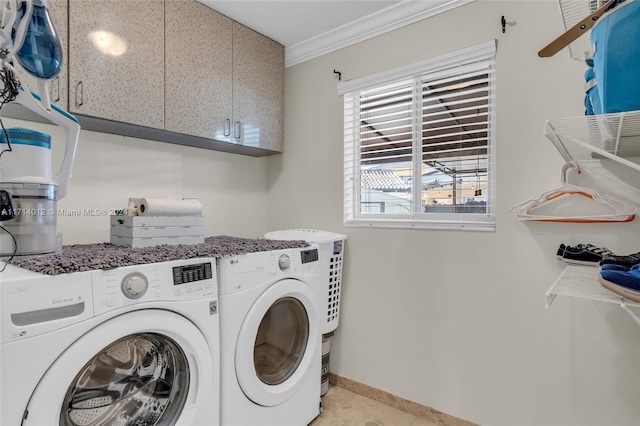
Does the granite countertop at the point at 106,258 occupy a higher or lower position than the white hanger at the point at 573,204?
lower

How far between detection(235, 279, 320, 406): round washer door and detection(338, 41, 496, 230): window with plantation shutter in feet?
2.36

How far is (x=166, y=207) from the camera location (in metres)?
1.60

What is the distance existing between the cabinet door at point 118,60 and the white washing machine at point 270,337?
0.92 metres

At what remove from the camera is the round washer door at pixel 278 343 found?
1.50 m

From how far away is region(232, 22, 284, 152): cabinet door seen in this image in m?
2.19

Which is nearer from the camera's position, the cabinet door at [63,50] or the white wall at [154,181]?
the cabinet door at [63,50]

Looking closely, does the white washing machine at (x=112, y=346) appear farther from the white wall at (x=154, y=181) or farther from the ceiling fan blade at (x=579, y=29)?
the ceiling fan blade at (x=579, y=29)

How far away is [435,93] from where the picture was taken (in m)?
1.99

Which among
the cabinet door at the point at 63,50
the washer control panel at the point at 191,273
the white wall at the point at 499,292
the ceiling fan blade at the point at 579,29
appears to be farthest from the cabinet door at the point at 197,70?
the ceiling fan blade at the point at 579,29

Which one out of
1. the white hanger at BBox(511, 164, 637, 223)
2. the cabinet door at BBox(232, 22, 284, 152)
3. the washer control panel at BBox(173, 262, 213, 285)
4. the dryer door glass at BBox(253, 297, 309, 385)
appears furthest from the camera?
the cabinet door at BBox(232, 22, 284, 152)

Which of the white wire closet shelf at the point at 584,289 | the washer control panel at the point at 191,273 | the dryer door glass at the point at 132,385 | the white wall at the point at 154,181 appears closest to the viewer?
the white wire closet shelf at the point at 584,289

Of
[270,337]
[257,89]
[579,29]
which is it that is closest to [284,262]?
[270,337]

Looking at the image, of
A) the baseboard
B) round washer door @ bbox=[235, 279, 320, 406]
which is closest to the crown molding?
round washer door @ bbox=[235, 279, 320, 406]

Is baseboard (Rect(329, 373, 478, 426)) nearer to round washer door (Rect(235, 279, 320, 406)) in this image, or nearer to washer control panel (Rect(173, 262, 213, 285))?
round washer door (Rect(235, 279, 320, 406))
